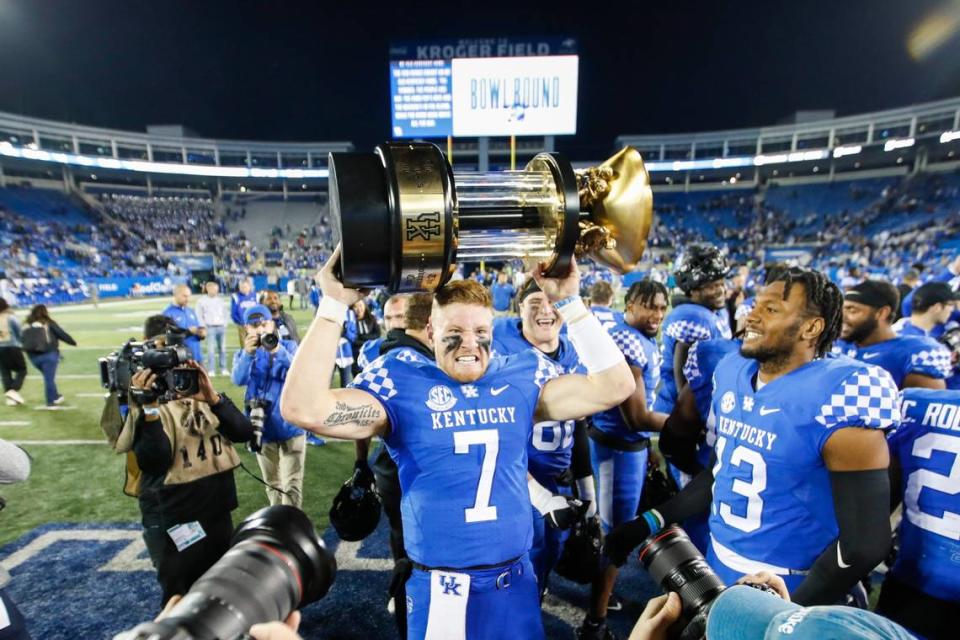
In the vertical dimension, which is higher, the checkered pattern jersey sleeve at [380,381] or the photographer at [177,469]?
the checkered pattern jersey sleeve at [380,381]

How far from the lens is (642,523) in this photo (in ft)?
7.09

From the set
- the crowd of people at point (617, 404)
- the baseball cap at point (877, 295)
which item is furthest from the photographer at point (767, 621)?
the baseball cap at point (877, 295)

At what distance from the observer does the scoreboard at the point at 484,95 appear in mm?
13594

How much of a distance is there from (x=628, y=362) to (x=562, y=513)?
3.98ft

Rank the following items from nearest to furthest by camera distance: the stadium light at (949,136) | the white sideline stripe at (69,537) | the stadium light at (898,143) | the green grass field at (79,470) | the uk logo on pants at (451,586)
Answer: the uk logo on pants at (451,586) < the white sideline stripe at (69,537) < the green grass field at (79,470) < the stadium light at (949,136) < the stadium light at (898,143)

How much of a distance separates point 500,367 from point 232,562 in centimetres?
133

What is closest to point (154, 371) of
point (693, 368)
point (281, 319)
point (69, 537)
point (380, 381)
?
point (380, 381)

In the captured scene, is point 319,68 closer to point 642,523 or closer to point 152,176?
point 152,176

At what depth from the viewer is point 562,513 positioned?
2523 mm

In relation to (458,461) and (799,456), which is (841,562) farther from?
(458,461)

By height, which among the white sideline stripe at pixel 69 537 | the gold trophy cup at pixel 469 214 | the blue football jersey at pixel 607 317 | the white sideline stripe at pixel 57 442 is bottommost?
the white sideline stripe at pixel 57 442

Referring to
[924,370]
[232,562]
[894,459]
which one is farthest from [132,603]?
[924,370]

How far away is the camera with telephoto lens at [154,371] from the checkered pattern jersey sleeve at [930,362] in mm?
4258

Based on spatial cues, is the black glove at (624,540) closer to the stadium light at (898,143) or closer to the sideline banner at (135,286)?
the sideline banner at (135,286)
